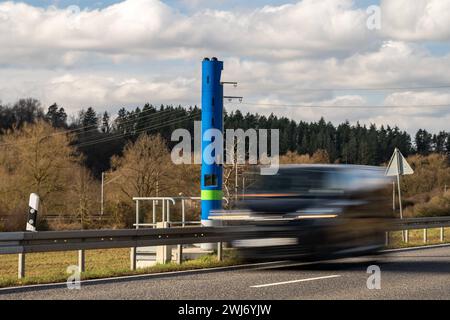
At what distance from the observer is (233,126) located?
346 feet

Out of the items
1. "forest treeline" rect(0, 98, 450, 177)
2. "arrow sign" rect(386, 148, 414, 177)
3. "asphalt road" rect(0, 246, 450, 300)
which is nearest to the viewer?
"asphalt road" rect(0, 246, 450, 300)

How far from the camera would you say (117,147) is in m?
124

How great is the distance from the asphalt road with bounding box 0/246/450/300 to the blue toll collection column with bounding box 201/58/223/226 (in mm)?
11677

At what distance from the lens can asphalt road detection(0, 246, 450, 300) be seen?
11289 millimetres

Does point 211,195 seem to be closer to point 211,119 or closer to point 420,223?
point 211,119

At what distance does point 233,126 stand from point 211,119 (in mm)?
77834

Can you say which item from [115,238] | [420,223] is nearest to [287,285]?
[115,238]

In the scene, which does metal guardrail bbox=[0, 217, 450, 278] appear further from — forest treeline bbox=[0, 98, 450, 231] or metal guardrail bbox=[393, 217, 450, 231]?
forest treeline bbox=[0, 98, 450, 231]

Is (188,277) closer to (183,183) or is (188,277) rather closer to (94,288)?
(94,288)

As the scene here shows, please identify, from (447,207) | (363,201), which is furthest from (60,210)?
(363,201)

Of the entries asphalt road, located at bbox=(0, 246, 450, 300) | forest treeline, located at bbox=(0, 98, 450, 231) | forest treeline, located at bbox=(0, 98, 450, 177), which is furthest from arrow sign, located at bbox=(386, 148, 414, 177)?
forest treeline, located at bbox=(0, 98, 450, 177)

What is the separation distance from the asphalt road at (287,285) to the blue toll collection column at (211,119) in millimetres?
11677

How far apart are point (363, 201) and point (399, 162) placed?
425 inches

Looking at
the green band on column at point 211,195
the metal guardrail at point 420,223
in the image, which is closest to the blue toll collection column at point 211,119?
the green band on column at point 211,195
